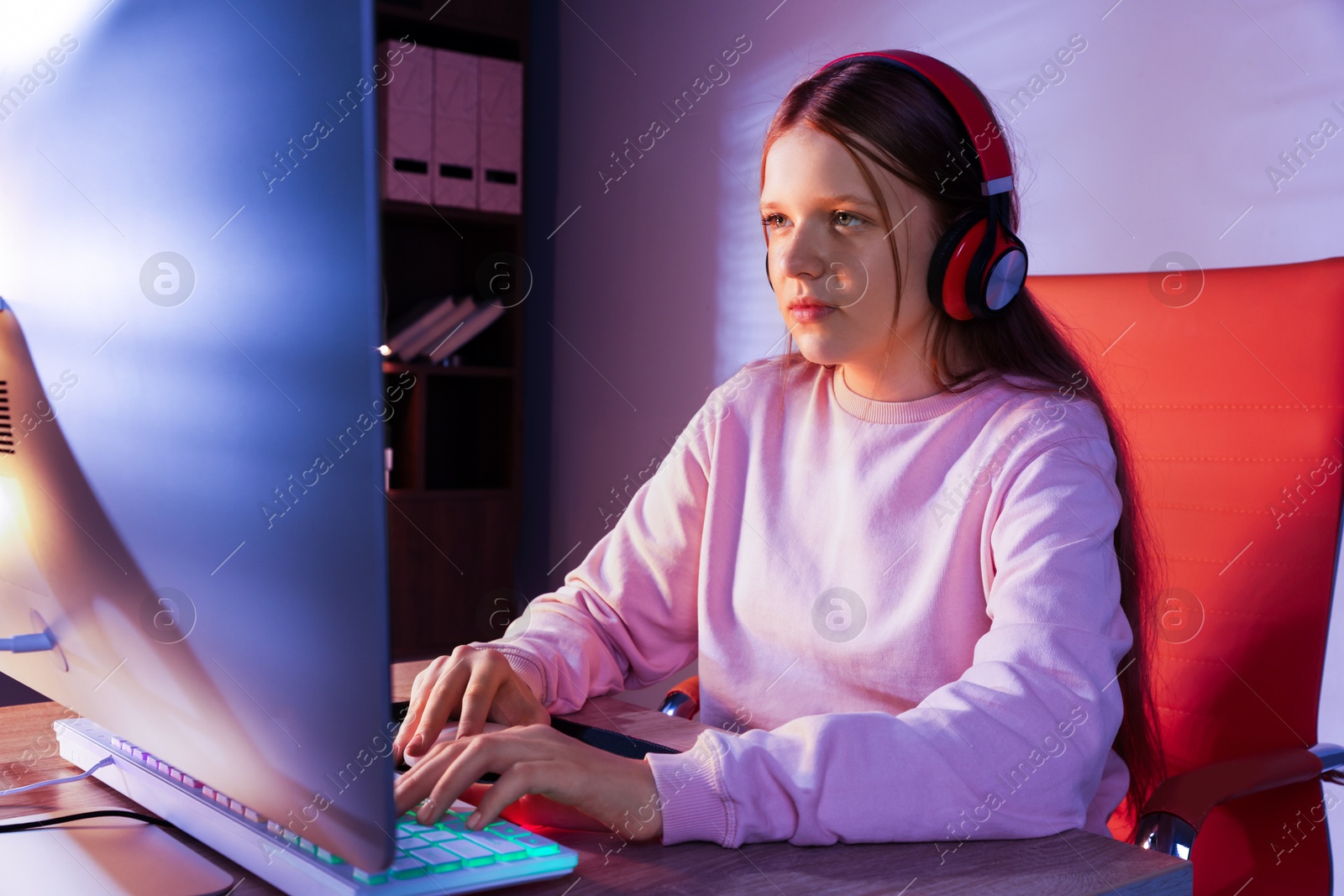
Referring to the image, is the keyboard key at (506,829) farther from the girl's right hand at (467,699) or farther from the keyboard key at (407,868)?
the girl's right hand at (467,699)

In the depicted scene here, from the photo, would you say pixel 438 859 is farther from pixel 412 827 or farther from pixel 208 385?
pixel 208 385

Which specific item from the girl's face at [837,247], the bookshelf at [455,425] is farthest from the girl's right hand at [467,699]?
the bookshelf at [455,425]

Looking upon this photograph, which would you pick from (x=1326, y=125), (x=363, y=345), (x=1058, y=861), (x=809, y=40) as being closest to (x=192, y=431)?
(x=363, y=345)

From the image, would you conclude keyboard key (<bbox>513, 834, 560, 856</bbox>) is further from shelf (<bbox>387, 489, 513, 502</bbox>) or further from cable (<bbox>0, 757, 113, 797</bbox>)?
shelf (<bbox>387, 489, 513, 502</bbox>)

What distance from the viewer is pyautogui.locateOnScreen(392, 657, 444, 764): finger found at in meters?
0.83

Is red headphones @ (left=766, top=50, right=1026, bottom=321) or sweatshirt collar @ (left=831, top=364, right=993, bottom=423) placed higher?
red headphones @ (left=766, top=50, right=1026, bottom=321)

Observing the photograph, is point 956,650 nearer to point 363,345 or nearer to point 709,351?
point 363,345

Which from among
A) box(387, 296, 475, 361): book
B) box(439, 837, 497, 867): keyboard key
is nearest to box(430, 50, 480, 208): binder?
box(387, 296, 475, 361): book

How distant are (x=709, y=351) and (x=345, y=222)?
237 centimetres

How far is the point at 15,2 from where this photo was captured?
63 centimetres

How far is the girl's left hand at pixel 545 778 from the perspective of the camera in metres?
0.61

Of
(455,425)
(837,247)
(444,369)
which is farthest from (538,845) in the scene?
(455,425)

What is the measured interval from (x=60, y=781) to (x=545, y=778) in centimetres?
37

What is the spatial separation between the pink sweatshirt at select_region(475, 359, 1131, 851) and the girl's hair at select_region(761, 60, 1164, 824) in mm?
44
